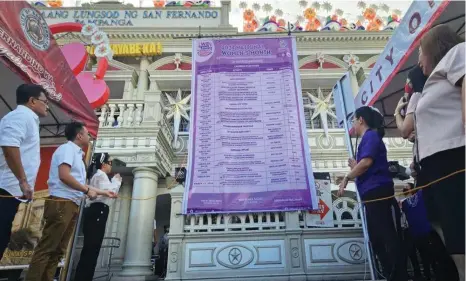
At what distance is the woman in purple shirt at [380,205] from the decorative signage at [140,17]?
27.2ft

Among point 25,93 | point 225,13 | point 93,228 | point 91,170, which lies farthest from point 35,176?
point 225,13

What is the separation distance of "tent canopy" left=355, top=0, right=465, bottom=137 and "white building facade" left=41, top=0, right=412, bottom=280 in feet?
5.38

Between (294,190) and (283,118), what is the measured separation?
3.43 feet

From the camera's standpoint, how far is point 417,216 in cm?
340

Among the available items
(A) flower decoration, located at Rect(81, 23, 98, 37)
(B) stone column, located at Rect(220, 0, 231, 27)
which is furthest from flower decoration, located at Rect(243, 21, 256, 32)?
(A) flower decoration, located at Rect(81, 23, 98, 37)

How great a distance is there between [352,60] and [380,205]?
7865mm

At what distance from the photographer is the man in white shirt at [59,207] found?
243 cm

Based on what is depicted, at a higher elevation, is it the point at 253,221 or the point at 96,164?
the point at 96,164

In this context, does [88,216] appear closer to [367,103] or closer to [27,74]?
[27,74]

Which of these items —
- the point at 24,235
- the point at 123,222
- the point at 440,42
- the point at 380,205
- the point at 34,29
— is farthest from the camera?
the point at 123,222

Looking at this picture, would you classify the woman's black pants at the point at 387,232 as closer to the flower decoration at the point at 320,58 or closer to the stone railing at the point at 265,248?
the stone railing at the point at 265,248

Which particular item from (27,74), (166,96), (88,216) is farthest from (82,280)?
(166,96)

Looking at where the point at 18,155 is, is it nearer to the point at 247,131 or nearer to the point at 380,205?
the point at 247,131

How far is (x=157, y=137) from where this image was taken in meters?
6.12
